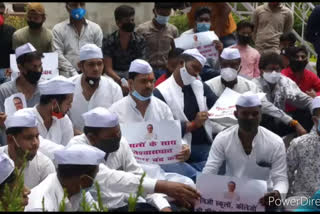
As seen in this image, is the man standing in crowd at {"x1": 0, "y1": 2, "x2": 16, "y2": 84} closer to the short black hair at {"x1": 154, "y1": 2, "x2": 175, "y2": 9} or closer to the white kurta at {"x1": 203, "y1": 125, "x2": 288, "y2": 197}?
the short black hair at {"x1": 154, "y1": 2, "x2": 175, "y2": 9}

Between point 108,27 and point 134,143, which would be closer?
point 134,143

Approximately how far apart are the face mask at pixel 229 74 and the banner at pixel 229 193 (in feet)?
9.49

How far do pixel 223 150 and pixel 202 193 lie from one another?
0.89 meters

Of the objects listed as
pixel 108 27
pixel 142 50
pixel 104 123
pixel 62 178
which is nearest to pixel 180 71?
pixel 142 50

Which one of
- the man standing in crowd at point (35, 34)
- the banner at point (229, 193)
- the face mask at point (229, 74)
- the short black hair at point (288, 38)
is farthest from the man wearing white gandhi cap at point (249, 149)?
the short black hair at point (288, 38)

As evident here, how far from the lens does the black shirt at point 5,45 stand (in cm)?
982

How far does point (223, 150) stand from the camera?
6.96 metres

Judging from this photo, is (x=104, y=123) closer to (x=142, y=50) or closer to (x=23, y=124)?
(x=23, y=124)

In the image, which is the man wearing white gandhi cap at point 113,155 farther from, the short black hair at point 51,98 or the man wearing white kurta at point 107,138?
the short black hair at point 51,98

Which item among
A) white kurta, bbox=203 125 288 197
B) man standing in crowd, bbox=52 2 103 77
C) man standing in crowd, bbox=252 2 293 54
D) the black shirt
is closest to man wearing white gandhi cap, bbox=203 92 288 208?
white kurta, bbox=203 125 288 197

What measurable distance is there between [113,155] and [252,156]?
1.30 meters

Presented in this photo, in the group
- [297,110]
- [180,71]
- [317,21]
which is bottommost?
[297,110]

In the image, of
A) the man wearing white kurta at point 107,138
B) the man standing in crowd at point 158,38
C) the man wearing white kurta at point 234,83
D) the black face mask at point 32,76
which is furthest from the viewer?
the man standing in crowd at point 158,38

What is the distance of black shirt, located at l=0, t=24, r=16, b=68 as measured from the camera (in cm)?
982
